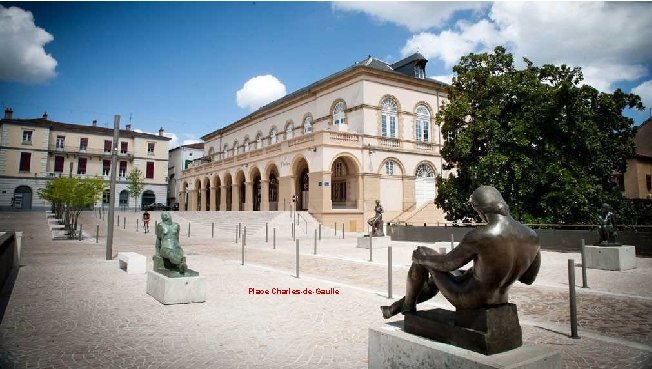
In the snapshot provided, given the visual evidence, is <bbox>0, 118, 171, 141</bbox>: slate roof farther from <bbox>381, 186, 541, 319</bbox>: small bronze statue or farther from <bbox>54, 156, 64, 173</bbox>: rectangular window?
<bbox>381, 186, 541, 319</bbox>: small bronze statue

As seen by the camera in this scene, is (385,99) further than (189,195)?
No

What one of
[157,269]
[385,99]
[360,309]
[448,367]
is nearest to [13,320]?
[157,269]

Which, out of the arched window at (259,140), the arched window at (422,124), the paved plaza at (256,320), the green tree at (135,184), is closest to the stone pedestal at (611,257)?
the paved plaza at (256,320)

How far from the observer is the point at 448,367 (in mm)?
2424

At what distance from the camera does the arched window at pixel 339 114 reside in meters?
30.7

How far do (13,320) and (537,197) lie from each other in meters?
18.6

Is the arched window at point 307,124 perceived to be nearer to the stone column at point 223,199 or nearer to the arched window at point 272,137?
the arched window at point 272,137

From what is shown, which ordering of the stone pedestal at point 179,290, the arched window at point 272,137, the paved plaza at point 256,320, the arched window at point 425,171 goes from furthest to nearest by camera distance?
the arched window at point 272,137
the arched window at point 425,171
the stone pedestal at point 179,290
the paved plaza at point 256,320

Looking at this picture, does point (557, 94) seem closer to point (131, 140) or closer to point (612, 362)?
point (612, 362)

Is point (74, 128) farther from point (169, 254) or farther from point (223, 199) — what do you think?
point (169, 254)

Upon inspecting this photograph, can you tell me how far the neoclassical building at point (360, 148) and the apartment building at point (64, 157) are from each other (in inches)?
1058

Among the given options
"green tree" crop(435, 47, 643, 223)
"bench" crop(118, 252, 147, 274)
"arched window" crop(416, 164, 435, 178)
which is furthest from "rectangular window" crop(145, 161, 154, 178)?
"bench" crop(118, 252, 147, 274)

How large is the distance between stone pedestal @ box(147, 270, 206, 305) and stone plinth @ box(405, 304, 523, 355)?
4.75 metres

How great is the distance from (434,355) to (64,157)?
5991 cm
